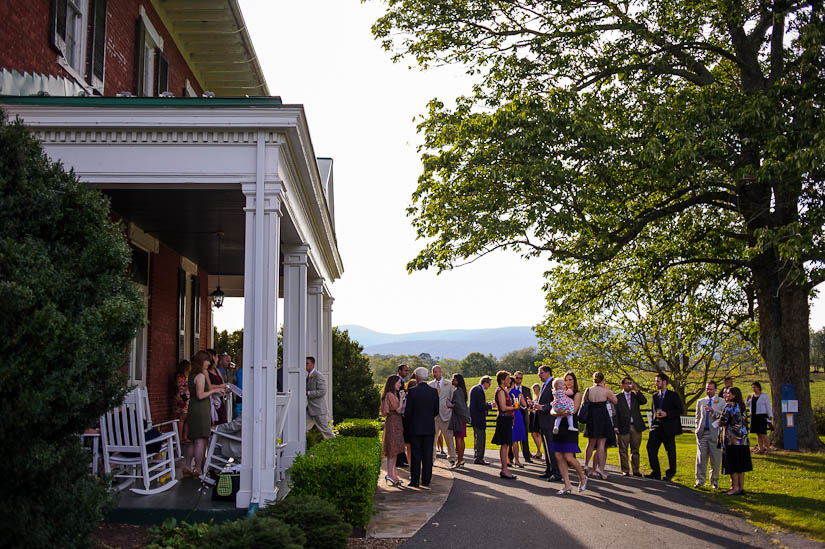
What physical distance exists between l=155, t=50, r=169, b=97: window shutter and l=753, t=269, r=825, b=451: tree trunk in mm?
14622

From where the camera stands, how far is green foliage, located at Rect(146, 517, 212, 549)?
22.4ft

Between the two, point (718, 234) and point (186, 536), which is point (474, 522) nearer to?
point (186, 536)

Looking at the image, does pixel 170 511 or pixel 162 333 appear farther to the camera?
pixel 162 333

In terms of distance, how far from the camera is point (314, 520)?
711 cm

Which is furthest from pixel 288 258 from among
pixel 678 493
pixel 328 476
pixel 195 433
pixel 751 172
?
pixel 751 172

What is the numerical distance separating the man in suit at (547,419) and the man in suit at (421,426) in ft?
7.67

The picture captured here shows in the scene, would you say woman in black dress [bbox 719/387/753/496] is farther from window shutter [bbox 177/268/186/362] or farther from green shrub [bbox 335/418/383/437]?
window shutter [bbox 177/268/186/362]

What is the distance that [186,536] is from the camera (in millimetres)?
7215

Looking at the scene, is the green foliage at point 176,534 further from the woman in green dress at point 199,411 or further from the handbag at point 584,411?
the handbag at point 584,411

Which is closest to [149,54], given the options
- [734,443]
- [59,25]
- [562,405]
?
[59,25]

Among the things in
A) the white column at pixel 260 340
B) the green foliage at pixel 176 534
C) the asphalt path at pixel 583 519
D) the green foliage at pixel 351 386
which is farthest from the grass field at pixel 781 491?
the green foliage at pixel 351 386

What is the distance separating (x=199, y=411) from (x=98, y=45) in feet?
18.7

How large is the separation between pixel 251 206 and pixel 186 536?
3449 mm

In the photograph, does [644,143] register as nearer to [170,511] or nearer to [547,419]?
[547,419]
